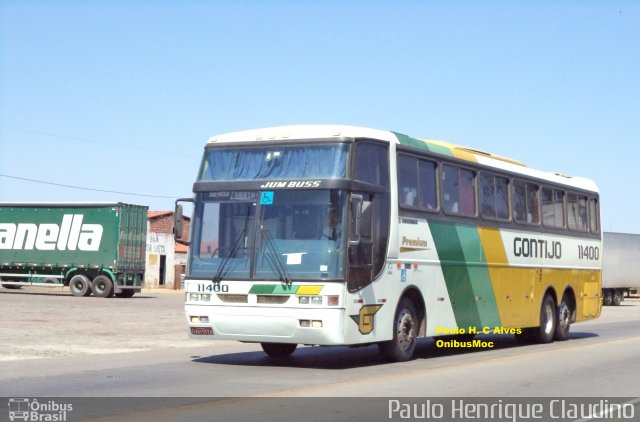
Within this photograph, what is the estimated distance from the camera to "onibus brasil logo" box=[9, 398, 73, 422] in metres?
9.09

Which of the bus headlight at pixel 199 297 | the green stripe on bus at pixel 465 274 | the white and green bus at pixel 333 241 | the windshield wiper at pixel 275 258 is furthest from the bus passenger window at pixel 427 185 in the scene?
the bus headlight at pixel 199 297

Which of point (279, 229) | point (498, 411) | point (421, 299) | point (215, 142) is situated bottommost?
point (498, 411)

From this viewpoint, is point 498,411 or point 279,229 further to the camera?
point 279,229

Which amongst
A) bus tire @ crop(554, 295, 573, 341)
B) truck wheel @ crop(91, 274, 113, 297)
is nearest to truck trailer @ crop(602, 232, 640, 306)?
truck wheel @ crop(91, 274, 113, 297)

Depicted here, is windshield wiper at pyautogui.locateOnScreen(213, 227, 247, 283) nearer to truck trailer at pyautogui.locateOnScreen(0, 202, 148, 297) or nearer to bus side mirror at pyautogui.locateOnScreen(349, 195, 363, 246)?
bus side mirror at pyautogui.locateOnScreen(349, 195, 363, 246)

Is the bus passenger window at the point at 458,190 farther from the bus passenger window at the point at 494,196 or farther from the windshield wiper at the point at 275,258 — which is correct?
the windshield wiper at the point at 275,258

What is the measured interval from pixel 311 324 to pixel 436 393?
9.12 feet

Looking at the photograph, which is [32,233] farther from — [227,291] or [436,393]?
[436,393]

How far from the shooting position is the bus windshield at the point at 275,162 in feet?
46.5

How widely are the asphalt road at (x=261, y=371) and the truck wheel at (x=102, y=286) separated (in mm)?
18769

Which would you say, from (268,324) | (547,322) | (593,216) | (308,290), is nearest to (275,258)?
(308,290)

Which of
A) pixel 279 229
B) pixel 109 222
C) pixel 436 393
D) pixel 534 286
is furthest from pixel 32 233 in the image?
pixel 436 393

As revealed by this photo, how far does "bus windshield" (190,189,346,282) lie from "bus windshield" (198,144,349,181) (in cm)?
32

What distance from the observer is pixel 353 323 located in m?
13.9
